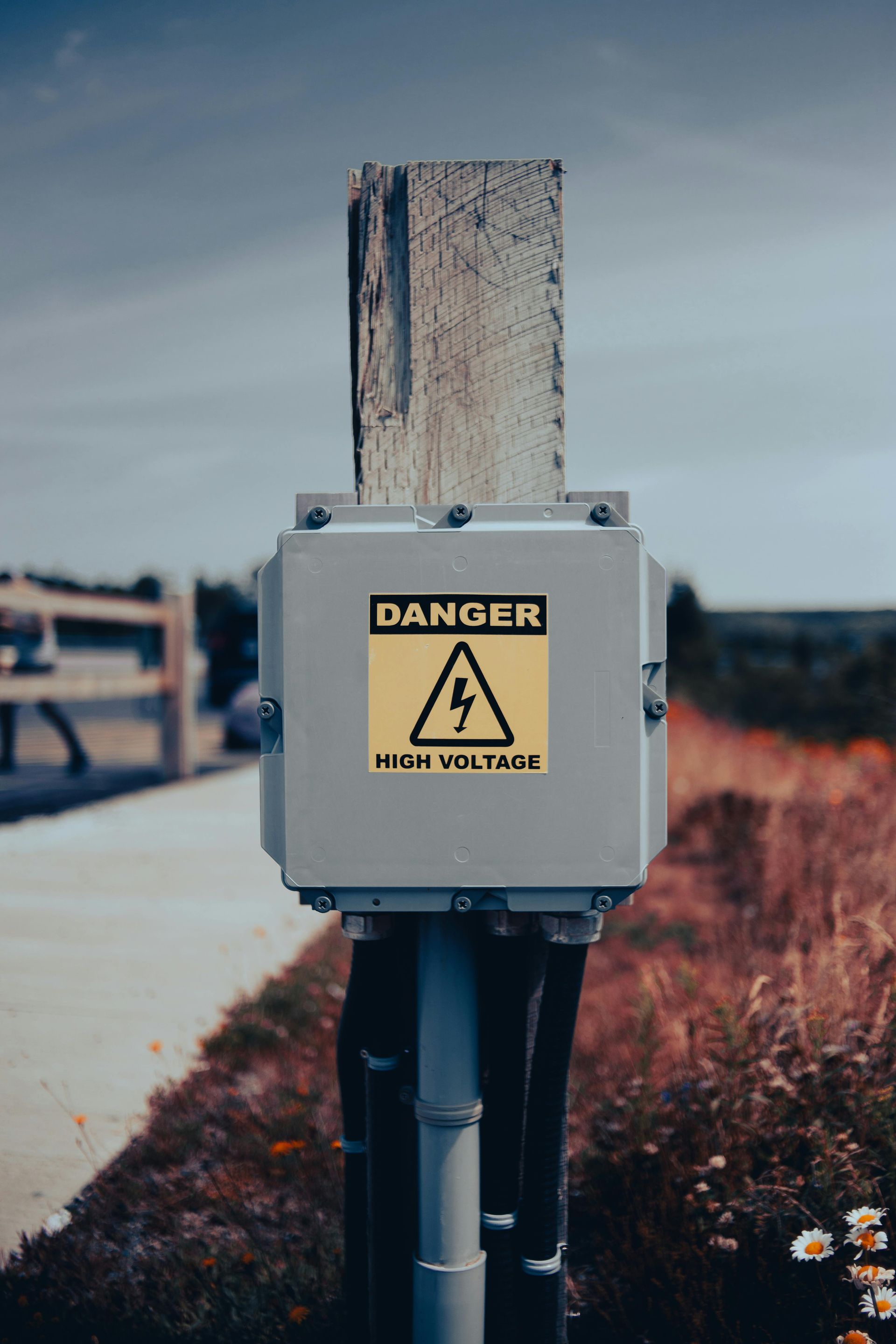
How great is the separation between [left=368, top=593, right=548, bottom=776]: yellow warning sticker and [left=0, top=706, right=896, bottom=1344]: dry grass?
3.70 feet

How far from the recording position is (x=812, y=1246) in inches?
62.9

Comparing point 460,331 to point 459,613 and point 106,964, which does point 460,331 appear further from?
point 106,964

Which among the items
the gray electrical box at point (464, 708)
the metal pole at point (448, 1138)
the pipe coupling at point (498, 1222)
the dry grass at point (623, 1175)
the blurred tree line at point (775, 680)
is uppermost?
the gray electrical box at point (464, 708)

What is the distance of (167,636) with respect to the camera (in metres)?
8.08

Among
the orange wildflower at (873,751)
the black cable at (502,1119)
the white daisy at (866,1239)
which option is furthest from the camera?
the orange wildflower at (873,751)

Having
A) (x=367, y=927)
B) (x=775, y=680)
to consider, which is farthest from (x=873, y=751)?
(x=775, y=680)

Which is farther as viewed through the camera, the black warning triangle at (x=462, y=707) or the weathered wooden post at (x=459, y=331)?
the weathered wooden post at (x=459, y=331)

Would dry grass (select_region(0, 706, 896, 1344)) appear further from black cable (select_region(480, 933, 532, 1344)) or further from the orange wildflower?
the orange wildflower

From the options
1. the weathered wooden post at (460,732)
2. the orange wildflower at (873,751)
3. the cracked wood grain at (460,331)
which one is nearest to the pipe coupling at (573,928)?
the weathered wooden post at (460,732)

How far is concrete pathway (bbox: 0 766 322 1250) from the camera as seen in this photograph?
98.3 inches

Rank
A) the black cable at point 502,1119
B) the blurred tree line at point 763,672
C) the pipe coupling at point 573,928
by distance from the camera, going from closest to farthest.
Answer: the pipe coupling at point 573,928 < the black cable at point 502,1119 < the blurred tree line at point 763,672

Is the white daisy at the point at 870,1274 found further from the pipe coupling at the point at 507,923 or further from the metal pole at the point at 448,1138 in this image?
the pipe coupling at the point at 507,923

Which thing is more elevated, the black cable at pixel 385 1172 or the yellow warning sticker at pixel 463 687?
the yellow warning sticker at pixel 463 687

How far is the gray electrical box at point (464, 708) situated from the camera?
1.18 metres
